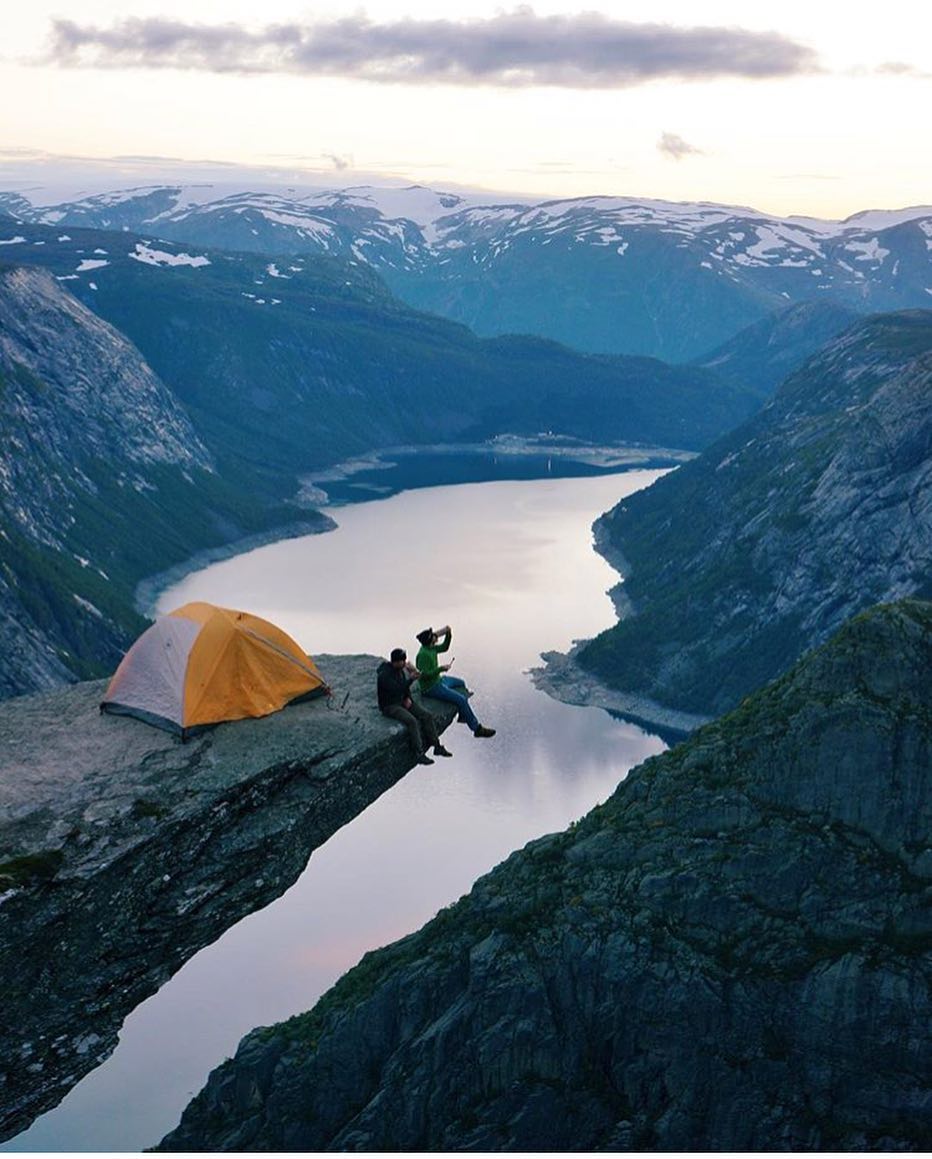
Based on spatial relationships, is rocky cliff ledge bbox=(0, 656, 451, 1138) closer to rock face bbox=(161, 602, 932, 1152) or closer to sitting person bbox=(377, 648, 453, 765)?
sitting person bbox=(377, 648, 453, 765)

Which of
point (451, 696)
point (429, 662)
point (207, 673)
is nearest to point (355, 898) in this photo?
point (451, 696)

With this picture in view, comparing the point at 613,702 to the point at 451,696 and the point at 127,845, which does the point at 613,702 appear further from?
the point at 127,845

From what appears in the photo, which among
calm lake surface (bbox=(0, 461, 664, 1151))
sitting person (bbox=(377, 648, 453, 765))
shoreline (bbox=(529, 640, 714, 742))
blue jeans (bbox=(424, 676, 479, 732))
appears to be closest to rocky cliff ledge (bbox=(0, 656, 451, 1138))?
sitting person (bbox=(377, 648, 453, 765))

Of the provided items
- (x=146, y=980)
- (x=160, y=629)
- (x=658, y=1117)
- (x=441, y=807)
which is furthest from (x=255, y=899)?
(x=441, y=807)

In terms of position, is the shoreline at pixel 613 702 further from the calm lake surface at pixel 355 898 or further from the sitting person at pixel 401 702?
the sitting person at pixel 401 702

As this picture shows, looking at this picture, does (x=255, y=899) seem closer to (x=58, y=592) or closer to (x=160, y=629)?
(x=160, y=629)

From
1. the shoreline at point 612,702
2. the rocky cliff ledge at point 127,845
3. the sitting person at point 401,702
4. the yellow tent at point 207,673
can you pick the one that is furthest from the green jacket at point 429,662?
the shoreline at point 612,702

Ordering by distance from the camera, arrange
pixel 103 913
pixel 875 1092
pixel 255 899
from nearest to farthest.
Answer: pixel 103 913 → pixel 255 899 → pixel 875 1092
